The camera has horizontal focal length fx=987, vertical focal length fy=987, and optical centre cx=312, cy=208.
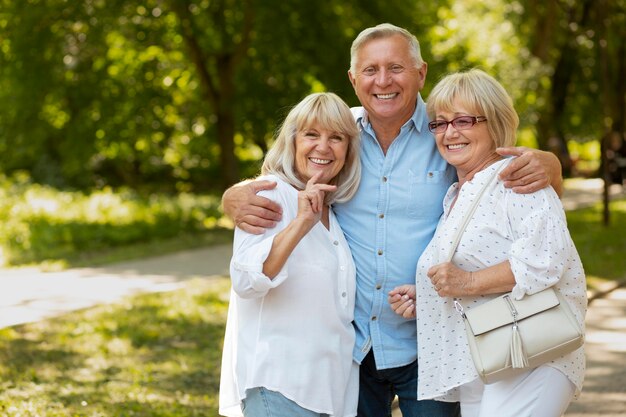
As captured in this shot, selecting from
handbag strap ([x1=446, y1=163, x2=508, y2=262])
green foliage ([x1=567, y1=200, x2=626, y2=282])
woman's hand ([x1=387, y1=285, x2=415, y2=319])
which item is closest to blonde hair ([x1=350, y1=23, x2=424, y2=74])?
handbag strap ([x1=446, y1=163, x2=508, y2=262])

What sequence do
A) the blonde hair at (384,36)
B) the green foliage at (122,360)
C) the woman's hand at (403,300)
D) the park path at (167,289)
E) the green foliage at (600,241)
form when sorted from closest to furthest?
the woman's hand at (403,300)
the blonde hair at (384,36)
the green foliage at (122,360)
the park path at (167,289)
the green foliage at (600,241)

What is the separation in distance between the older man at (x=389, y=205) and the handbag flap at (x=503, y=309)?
0.45 meters

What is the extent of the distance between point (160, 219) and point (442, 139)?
14197 millimetres

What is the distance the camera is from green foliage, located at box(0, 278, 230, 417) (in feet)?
22.3

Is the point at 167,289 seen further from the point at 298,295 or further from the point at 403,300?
the point at 298,295

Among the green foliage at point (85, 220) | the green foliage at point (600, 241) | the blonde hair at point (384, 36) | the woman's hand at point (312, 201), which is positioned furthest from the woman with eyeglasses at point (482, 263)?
the green foliage at point (85, 220)

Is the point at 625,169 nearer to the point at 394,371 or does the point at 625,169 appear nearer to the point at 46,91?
the point at 46,91

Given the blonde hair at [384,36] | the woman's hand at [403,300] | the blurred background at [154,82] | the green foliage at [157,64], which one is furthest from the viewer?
the green foliage at [157,64]

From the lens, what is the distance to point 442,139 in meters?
3.76

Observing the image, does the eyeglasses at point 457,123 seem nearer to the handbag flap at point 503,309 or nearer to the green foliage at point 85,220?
the handbag flap at point 503,309

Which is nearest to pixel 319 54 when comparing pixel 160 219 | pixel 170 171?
pixel 160 219

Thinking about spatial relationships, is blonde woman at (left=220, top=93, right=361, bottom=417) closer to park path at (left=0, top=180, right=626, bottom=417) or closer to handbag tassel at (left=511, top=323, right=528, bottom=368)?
handbag tassel at (left=511, top=323, right=528, bottom=368)

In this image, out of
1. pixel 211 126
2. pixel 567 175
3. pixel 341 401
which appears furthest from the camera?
pixel 567 175

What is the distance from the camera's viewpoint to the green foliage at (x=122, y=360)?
679cm
